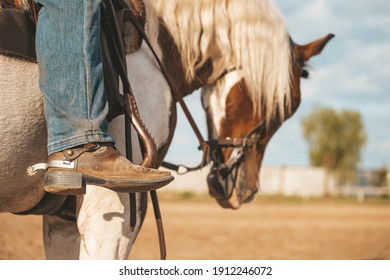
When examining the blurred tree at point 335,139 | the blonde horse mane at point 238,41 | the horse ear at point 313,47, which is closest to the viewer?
the blonde horse mane at point 238,41

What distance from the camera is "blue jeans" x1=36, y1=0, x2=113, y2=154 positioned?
218 centimetres

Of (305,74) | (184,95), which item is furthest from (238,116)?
(305,74)

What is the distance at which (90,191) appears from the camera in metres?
2.51

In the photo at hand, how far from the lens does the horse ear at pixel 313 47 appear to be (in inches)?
148

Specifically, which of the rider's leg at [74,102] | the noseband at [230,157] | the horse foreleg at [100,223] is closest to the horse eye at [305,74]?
the noseband at [230,157]

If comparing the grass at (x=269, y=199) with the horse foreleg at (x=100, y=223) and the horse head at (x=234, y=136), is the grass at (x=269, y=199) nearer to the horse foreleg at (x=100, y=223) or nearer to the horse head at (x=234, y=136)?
the horse head at (x=234, y=136)

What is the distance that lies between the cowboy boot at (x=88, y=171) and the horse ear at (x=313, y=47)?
2001 millimetres

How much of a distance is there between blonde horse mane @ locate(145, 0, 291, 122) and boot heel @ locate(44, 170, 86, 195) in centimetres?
127

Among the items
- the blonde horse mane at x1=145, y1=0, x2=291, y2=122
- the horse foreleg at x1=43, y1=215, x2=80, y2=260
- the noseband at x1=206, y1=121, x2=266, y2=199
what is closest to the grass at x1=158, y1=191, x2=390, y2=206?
the noseband at x1=206, y1=121, x2=266, y2=199

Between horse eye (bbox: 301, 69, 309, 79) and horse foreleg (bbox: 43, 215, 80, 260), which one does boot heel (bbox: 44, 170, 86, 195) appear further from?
horse eye (bbox: 301, 69, 309, 79)

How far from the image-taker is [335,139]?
43531 mm

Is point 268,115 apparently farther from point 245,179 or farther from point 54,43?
point 54,43

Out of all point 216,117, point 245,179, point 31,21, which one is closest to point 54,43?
point 31,21

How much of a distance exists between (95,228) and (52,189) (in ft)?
1.37
